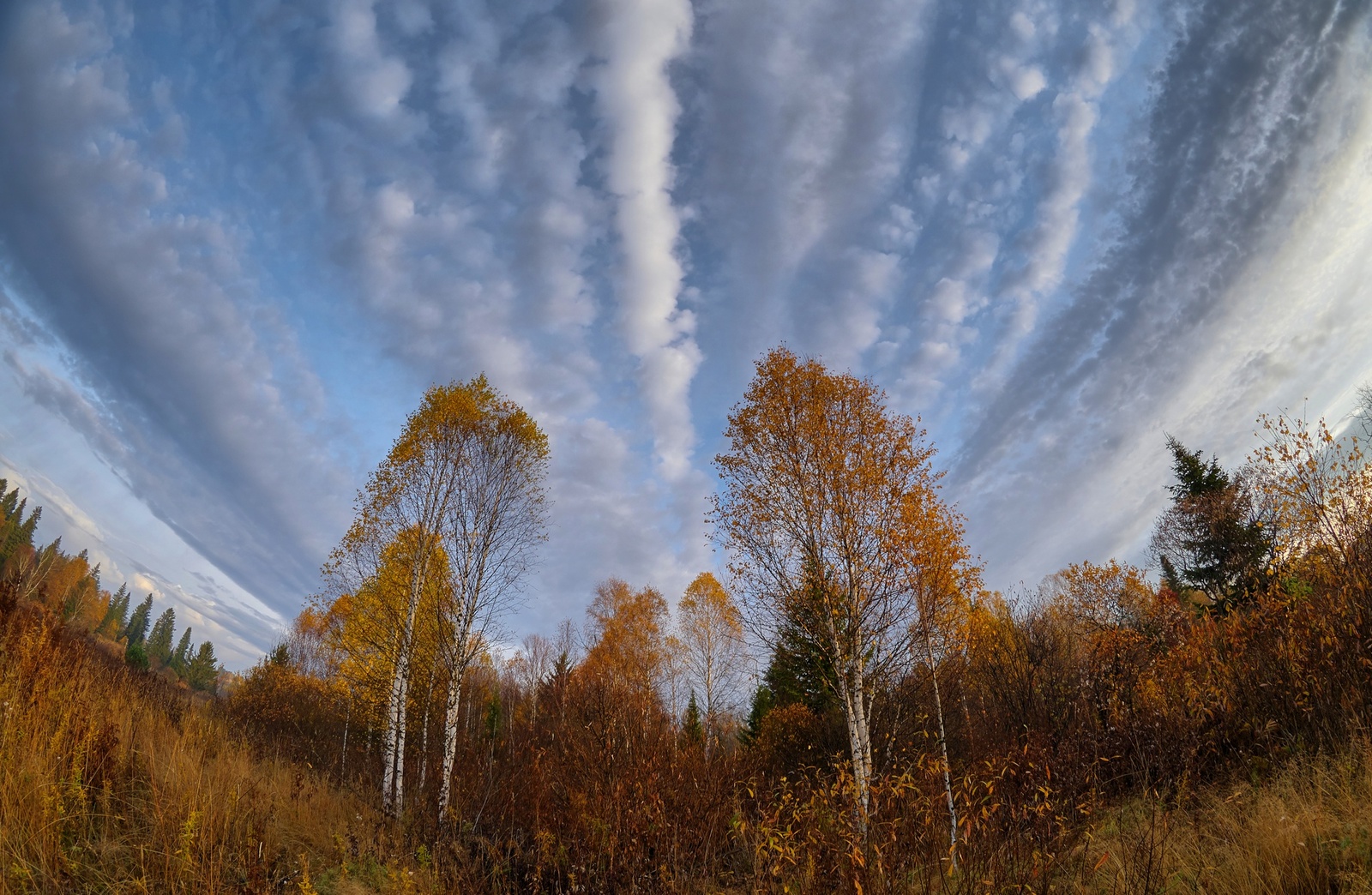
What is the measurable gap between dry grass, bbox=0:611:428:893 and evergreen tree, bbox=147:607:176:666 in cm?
8700

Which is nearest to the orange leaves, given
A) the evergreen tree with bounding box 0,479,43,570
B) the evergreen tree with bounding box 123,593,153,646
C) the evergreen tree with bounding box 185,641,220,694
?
the evergreen tree with bounding box 0,479,43,570

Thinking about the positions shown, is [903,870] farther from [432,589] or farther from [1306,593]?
[432,589]

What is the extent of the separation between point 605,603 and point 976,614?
20.3 metres

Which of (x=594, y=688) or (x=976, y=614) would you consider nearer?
(x=594, y=688)

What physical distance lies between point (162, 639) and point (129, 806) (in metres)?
120

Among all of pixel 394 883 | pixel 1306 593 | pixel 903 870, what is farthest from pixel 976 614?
pixel 394 883

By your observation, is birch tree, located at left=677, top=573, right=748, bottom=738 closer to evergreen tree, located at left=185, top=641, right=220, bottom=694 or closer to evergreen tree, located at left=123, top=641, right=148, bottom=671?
evergreen tree, located at left=123, top=641, right=148, bottom=671

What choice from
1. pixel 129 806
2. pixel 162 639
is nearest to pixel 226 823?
pixel 129 806

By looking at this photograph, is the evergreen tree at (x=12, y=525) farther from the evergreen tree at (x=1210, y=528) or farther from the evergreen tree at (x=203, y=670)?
the evergreen tree at (x=1210, y=528)

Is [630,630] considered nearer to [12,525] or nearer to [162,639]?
[12,525]

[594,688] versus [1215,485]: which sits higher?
[1215,485]

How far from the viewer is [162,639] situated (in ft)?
294

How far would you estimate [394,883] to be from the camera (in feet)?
18.4

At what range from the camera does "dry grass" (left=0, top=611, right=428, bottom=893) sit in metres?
4.29
